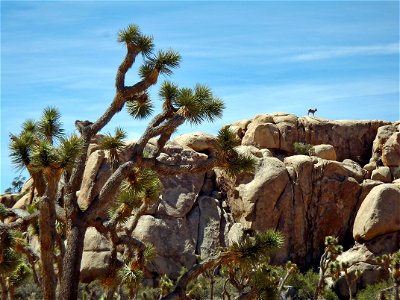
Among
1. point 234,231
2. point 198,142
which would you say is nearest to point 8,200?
point 198,142

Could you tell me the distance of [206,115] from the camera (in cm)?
1134

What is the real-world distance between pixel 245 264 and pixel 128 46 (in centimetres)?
423

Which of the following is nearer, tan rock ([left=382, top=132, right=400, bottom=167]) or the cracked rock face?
the cracked rock face

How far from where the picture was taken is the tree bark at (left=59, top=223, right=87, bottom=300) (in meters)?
10.2

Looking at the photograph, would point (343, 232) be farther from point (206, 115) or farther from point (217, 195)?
point (206, 115)

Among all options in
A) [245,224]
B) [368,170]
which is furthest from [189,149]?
[368,170]

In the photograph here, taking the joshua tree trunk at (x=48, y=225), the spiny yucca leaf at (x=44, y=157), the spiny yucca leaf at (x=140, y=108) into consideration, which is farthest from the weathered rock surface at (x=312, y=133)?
the spiny yucca leaf at (x=44, y=157)

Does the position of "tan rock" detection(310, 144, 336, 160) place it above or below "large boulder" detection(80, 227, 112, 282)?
above

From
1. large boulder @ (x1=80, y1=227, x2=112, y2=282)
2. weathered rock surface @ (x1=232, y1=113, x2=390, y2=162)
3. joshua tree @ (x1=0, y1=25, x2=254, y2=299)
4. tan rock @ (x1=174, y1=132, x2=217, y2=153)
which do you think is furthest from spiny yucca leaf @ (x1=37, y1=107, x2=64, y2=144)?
weathered rock surface @ (x1=232, y1=113, x2=390, y2=162)

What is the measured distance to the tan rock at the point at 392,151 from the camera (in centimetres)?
4072

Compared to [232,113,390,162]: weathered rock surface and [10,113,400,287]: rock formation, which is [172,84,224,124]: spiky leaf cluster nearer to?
[10,113,400,287]: rock formation

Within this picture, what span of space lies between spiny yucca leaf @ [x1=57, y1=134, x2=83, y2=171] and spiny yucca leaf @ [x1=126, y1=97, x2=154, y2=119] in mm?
2687

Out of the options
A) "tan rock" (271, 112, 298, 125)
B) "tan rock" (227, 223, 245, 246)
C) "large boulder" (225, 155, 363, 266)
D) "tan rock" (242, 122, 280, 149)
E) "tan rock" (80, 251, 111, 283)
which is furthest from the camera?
"tan rock" (271, 112, 298, 125)

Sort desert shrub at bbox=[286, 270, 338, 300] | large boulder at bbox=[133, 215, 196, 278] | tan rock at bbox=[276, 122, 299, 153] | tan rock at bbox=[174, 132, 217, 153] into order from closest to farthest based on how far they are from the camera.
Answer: desert shrub at bbox=[286, 270, 338, 300]
large boulder at bbox=[133, 215, 196, 278]
tan rock at bbox=[174, 132, 217, 153]
tan rock at bbox=[276, 122, 299, 153]
